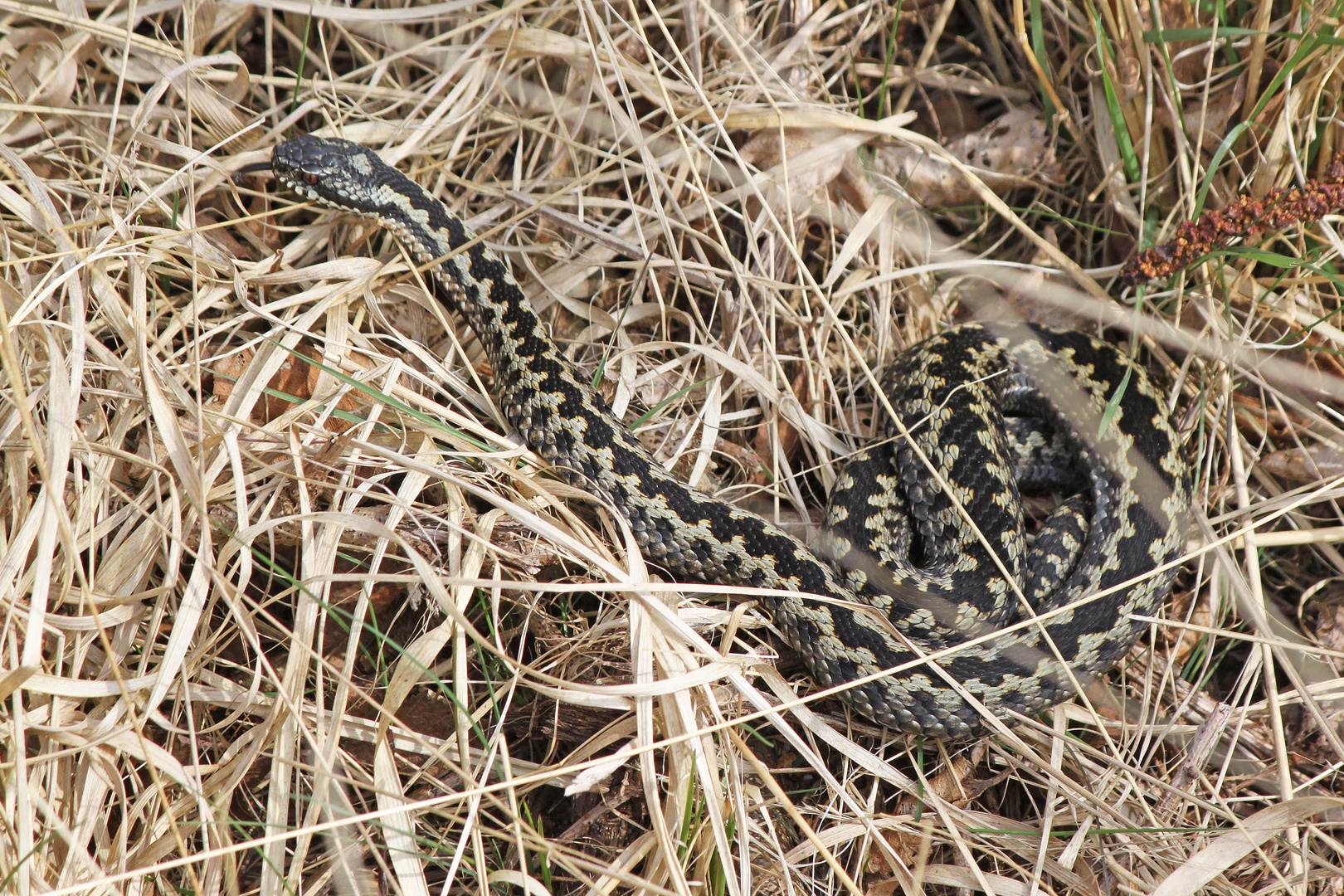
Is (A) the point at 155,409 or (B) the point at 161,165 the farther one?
(B) the point at 161,165

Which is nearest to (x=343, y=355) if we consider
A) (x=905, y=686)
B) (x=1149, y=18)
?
(x=905, y=686)

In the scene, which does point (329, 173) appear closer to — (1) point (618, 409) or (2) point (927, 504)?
(1) point (618, 409)

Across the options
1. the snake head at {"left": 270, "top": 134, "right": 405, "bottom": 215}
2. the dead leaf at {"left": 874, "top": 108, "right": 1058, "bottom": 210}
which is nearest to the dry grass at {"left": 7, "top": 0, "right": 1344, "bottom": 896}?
the dead leaf at {"left": 874, "top": 108, "right": 1058, "bottom": 210}

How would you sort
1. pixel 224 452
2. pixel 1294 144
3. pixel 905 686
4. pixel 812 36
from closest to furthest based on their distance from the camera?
pixel 224 452 < pixel 905 686 < pixel 1294 144 < pixel 812 36

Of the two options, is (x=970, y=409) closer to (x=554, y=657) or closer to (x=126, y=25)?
(x=554, y=657)

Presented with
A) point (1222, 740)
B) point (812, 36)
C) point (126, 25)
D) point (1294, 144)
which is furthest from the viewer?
point (812, 36)

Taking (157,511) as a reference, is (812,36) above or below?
above

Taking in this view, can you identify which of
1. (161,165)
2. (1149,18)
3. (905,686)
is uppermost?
(161,165)
